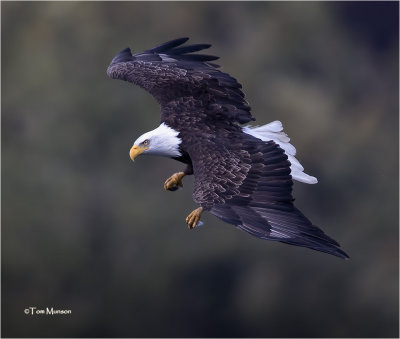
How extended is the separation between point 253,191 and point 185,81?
173cm

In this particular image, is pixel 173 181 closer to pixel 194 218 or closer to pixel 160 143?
pixel 160 143

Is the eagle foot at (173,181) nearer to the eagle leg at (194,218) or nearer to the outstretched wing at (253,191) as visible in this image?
the outstretched wing at (253,191)

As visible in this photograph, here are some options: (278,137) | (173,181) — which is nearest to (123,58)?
(173,181)

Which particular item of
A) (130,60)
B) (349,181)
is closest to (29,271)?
(349,181)

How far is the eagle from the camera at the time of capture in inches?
280

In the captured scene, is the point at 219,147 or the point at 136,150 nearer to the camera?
the point at 219,147

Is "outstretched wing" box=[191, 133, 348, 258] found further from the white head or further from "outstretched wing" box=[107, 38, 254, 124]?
"outstretched wing" box=[107, 38, 254, 124]

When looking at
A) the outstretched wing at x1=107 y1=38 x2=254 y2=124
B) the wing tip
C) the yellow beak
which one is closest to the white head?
the yellow beak

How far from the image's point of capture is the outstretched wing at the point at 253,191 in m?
6.92

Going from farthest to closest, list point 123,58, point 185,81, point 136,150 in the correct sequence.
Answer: point 123,58 < point 185,81 < point 136,150

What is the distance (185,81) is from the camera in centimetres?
870

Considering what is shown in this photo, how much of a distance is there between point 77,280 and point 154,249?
2.97 meters

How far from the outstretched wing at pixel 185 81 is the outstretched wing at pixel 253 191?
0.48m

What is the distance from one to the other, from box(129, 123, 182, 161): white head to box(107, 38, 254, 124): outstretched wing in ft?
0.60
